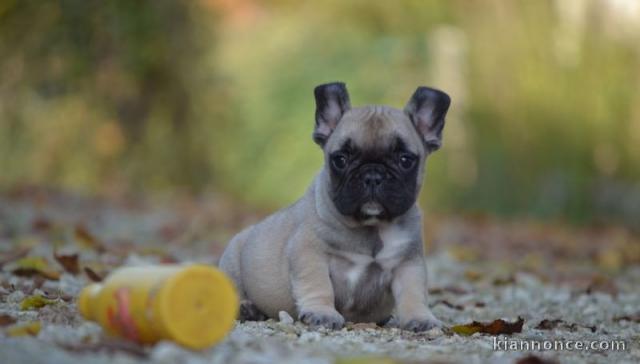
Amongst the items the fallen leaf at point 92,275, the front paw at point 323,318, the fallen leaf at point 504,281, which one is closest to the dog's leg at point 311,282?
the front paw at point 323,318

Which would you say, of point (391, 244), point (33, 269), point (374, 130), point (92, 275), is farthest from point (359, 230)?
point (33, 269)

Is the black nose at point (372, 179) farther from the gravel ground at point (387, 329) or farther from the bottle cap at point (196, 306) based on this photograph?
the bottle cap at point (196, 306)

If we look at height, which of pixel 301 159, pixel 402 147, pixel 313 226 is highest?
pixel 402 147

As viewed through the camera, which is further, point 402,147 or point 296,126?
point 296,126

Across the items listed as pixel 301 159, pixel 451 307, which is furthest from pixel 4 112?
pixel 451 307

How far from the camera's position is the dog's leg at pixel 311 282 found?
4.25 meters

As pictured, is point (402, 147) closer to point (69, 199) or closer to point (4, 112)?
point (69, 199)

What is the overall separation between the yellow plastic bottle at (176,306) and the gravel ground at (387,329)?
0.05 metres

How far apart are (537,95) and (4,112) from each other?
6.35 m

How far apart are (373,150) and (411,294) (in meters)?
0.57

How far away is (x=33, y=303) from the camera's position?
→ 4.14 metres

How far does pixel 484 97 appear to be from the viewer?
571 inches

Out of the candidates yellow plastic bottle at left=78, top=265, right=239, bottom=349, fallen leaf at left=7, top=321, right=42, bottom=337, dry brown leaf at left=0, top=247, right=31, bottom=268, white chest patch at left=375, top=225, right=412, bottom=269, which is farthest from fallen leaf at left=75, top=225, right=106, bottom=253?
yellow plastic bottle at left=78, top=265, right=239, bottom=349

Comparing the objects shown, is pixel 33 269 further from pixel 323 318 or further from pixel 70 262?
pixel 323 318
